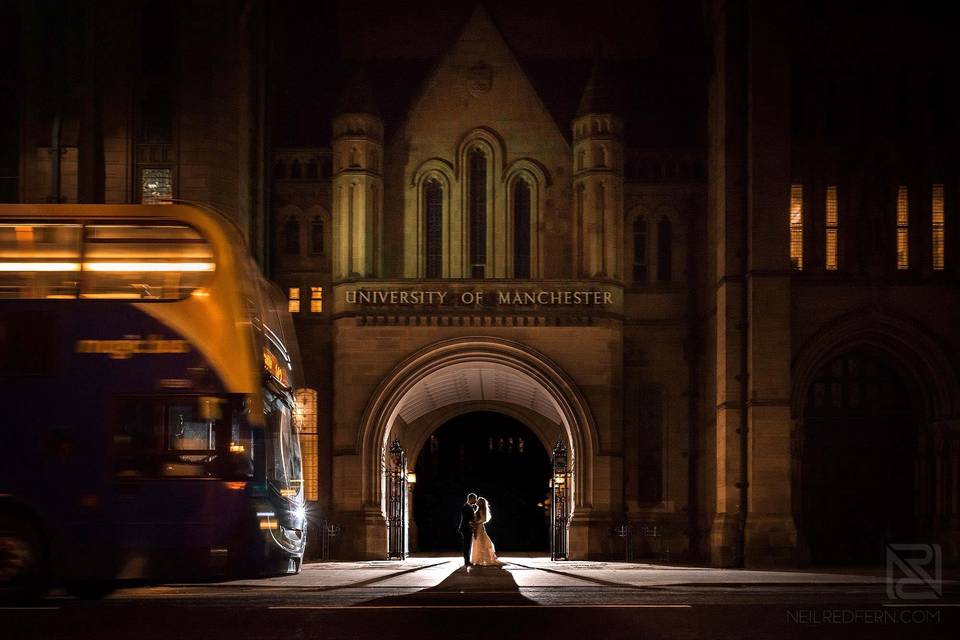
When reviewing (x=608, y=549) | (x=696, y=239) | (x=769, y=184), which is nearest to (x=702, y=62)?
(x=696, y=239)

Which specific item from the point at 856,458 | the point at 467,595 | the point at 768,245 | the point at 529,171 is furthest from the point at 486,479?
the point at 467,595

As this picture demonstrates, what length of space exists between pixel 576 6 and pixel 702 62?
22.7 ft

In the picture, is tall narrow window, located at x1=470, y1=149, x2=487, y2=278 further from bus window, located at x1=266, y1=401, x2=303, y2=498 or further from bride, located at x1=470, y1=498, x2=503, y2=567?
bus window, located at x1=266, y1=401, x2=303, y2=498

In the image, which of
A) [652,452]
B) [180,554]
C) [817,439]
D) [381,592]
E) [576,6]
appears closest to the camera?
[180,554]

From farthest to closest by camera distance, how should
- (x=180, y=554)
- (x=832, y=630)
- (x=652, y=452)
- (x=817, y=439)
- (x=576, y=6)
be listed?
(x=576, y=6), (x=652, y=452), (x=817, y=439), (x=180, y=554), (x=832, y=630)

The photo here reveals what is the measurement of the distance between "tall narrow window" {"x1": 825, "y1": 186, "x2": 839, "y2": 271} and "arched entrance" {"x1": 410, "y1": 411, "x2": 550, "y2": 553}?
61.5ft

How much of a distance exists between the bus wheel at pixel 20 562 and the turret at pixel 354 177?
85.1ft

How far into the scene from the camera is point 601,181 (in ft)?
141

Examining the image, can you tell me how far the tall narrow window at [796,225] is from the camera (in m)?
39.8

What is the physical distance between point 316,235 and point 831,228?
1454cm

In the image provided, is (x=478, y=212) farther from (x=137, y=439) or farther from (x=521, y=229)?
(x=137, y=439)

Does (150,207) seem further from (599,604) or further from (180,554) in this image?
(599,604)

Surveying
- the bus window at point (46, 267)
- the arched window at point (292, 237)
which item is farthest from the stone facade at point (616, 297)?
the bus window at point (46, 267)

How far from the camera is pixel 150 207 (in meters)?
17.0
